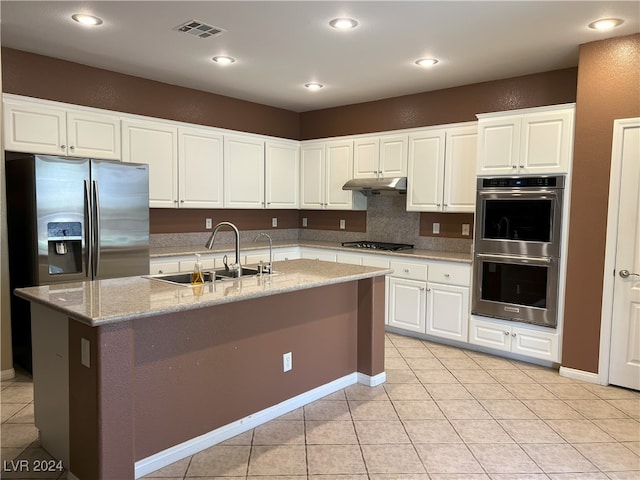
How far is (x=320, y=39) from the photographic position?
3582mm

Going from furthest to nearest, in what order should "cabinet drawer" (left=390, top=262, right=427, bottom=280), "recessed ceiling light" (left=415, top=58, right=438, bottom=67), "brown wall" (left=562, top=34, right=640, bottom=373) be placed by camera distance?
"cabinet drawer" (left=390, top=262, right=427, bottom=280) → "recessed ceiling light" (left=415, top=58, right=438, bottom=67) → "brown wall" (left=562, top=34, right=640, bottom=373)

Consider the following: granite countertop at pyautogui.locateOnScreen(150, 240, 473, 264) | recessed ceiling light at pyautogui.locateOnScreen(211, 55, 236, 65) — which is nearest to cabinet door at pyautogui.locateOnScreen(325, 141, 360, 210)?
granite countertop at pyautogui.locateOnScreen(150, 240, 473, 264)

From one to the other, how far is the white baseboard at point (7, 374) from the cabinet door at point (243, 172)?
2562 millimetres

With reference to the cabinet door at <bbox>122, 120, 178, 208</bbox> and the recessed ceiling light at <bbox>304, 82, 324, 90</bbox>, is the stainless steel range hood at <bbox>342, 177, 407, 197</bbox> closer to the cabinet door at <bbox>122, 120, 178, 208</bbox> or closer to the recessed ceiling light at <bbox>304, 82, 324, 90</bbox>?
the recessed ceiling light at <bbox>304, 82, 324, 90</bbox>

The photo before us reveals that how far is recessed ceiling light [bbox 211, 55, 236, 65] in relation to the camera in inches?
159

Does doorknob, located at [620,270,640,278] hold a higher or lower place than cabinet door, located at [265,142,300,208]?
lower

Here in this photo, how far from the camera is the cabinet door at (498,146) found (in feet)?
13.2

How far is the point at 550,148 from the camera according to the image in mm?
3818

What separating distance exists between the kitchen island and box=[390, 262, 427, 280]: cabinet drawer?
143cm

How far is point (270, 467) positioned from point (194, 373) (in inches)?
25.5

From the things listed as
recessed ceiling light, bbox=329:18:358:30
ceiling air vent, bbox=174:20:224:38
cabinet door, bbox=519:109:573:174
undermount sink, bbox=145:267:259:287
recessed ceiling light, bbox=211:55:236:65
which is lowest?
undermount sink, bbox=145:267:259:287

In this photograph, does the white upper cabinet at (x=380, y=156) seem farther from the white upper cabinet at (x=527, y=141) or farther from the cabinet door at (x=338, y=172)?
the white upper cabinet at (x=527, y=141)

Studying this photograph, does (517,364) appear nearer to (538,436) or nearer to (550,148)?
(538,436)

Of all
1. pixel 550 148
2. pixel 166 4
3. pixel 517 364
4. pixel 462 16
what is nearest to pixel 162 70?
pixel 166 4
